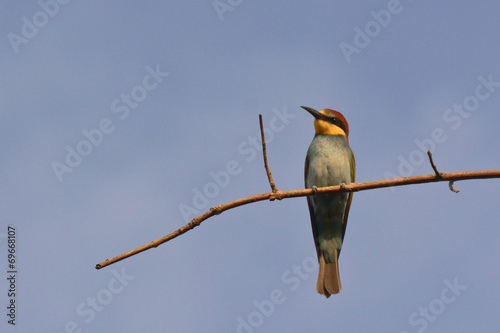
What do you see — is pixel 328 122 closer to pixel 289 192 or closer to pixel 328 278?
pixel 328 278

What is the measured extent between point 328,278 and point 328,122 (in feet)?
6.14

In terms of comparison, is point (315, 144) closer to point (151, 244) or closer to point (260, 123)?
point (260, 123)

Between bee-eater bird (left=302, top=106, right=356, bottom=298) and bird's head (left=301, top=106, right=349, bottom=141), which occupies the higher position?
bird's head (left=301, top=106, right=349, bottom=141)

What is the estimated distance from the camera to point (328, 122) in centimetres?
673

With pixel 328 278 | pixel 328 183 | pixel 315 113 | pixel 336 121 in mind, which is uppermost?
pixel 315 113

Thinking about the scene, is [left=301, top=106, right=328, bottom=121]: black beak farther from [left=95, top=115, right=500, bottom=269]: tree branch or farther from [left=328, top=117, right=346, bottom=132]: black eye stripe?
[left=95, top=115, right=500, bottom=269]: tree branch

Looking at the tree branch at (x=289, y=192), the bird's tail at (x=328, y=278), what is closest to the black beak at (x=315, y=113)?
the bird's tail at (x=328, y=278)

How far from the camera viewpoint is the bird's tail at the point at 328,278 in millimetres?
5822

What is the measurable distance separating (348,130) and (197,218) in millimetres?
3949

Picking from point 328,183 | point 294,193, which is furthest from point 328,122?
point 294,193

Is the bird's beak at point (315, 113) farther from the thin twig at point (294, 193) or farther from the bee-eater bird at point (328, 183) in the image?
the thin twig at point (294, 193)

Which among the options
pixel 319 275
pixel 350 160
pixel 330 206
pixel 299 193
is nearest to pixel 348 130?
pixel 350 160

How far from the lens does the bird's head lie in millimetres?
6688

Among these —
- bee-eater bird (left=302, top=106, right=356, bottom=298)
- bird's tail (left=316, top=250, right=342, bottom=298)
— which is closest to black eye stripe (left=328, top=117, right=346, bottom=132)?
bee-eater bird (left=302, top=106, right=356, bottom=298)
